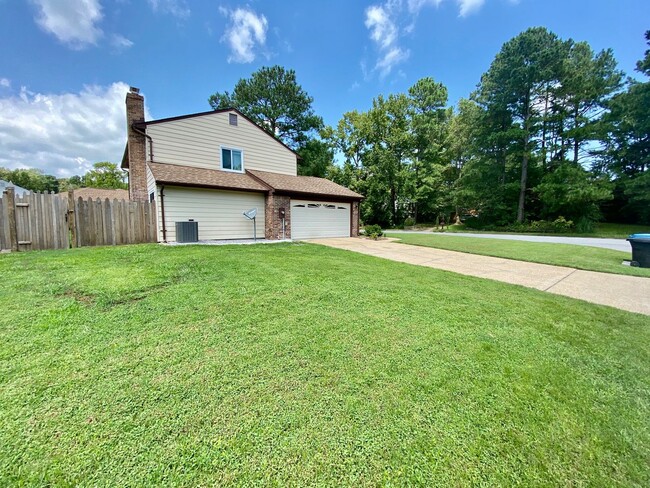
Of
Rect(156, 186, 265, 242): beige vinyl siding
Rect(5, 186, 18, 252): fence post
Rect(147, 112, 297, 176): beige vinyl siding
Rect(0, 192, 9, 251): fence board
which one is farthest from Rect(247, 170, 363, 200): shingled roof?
Rect(0, 192, 9, 251): fence board

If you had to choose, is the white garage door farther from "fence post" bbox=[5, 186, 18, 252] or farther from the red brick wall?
"fence post" bbox=[5, 186, 18, 252]

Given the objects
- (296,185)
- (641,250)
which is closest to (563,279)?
(641,250)

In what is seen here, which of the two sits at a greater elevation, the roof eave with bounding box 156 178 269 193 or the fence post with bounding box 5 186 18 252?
the roof eave with bounding box 156 178 269 193

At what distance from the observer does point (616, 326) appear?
345 cm

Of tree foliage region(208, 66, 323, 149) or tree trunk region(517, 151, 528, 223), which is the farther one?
tree foliage region(208, 66, 323, 149)

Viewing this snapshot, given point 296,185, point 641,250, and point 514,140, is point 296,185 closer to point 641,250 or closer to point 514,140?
point 641,250

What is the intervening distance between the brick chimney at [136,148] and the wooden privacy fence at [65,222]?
3194 mm

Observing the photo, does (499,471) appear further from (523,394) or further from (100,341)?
(100,341)

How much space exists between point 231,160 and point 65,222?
24.6 ft

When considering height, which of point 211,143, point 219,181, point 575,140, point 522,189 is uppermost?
point 575,140

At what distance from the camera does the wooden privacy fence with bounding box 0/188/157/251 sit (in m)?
7.06

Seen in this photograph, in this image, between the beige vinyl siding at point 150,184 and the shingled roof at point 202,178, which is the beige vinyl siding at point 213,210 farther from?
the beige vinyl siding at point 150,184

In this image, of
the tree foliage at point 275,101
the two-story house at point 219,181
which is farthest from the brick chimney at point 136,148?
the tree foliage at point 275,101

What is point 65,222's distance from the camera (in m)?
7.80
